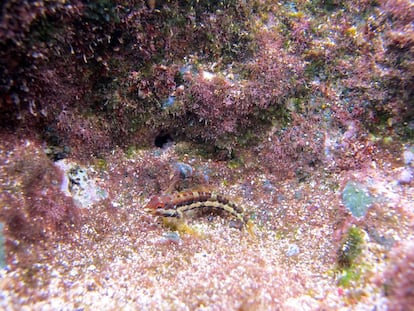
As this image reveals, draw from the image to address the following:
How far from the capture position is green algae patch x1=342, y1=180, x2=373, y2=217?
3.92 metres

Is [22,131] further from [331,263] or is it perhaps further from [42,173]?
[331,263]

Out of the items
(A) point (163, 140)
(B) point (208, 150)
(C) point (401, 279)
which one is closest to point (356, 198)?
(C) point (401, 279)

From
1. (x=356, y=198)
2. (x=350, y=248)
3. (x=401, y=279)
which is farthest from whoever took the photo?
(x=356, y=198)

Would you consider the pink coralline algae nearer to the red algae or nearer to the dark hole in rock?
the red algae

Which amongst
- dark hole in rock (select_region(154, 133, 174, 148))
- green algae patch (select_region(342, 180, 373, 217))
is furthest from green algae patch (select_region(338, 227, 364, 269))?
dark hole in rock (select_region(154, 133, 174, 148))

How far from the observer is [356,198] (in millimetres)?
4055

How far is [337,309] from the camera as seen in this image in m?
3.25

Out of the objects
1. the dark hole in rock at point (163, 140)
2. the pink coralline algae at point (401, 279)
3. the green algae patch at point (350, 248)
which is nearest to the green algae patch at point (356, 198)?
the green algae patch at point (350, 248)

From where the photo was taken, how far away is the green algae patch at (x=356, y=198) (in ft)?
12.8

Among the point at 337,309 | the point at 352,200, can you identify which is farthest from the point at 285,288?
the point at 352,200

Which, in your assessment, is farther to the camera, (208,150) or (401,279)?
(208,150)

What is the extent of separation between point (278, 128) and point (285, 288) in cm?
213

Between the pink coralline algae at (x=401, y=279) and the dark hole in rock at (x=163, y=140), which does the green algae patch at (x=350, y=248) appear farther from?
the dark hole in rock at (x=163, y=140)

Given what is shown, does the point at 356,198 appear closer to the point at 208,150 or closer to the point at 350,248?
the point at 350,248
